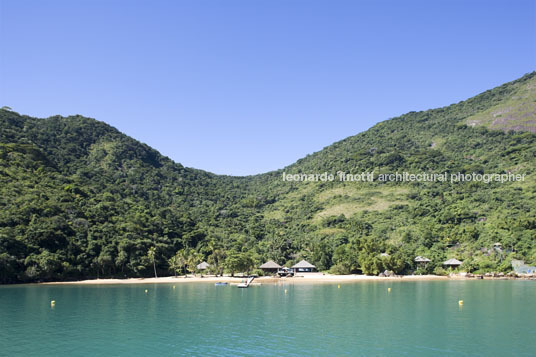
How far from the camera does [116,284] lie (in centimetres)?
7794

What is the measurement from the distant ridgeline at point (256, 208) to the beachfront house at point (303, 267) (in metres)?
2.36

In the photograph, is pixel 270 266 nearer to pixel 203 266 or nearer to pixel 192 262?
pixel 203 266

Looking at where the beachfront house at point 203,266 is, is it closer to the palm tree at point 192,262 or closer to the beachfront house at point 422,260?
the palm tree at point 192,262

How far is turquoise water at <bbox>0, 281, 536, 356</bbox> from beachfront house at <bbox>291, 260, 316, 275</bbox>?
117ft

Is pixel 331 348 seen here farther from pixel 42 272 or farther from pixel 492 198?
pixel 492 198

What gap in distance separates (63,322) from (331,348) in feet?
81.8

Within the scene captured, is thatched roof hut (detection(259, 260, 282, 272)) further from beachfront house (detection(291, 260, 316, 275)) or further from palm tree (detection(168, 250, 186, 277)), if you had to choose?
palm tree (detection(168, 250, 186, 277))

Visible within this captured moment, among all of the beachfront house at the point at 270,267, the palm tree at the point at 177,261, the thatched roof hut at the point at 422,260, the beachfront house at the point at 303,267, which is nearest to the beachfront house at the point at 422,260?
the thatched roof hut at the point at 422,260

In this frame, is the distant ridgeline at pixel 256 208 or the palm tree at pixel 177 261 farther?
the palm tree at pixel 177 261

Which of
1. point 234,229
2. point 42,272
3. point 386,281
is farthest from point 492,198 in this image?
point 42,272

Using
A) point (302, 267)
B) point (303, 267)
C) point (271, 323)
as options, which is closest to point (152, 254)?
point (302, 267)

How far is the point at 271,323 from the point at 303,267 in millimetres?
58802

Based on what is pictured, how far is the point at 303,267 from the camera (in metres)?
96.5

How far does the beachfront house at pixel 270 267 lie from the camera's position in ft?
307
